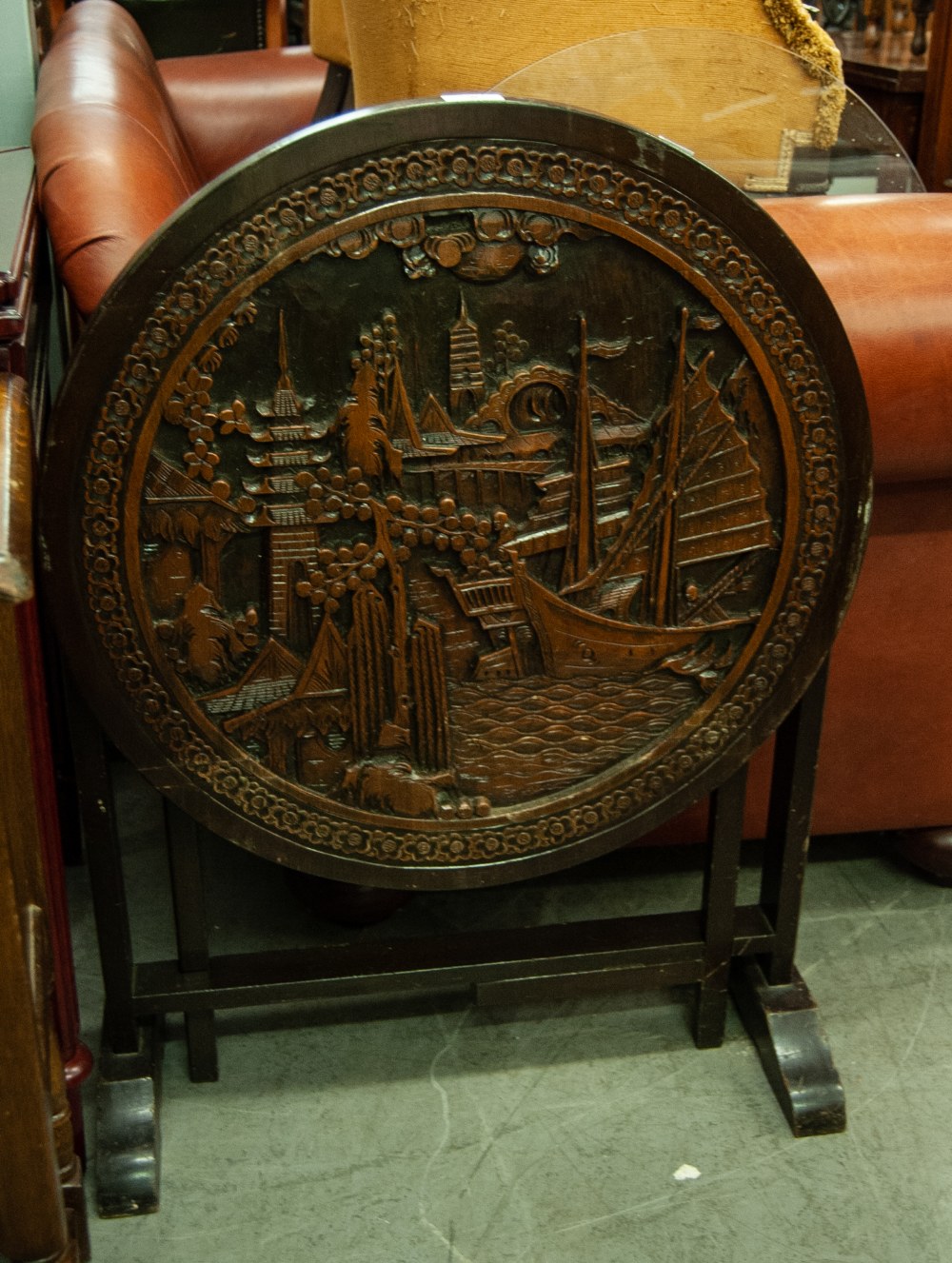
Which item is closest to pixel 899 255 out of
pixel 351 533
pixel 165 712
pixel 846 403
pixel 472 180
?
pixel 846 403

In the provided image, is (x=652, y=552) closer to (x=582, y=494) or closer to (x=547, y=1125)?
(x=582, y=494)

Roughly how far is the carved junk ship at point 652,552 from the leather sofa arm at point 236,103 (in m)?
1.92

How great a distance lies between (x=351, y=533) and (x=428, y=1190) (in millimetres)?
671

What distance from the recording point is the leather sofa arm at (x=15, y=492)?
88 centimetres

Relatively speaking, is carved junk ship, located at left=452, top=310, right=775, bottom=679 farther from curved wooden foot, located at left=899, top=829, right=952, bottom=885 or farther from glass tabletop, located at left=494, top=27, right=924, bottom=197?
curved wooden foot, located at left=899, top=829, right=952, bottom=885

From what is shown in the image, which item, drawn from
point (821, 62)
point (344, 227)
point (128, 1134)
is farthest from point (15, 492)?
point (821, 62)

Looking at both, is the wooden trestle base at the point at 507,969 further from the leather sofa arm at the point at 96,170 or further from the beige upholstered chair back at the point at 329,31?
the beige upholstered chair back at the point at 329,31

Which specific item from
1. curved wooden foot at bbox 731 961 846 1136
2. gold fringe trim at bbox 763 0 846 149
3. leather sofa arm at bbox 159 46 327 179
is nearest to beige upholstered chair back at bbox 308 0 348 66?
leather sofa arm at bbox 159 46 327 179

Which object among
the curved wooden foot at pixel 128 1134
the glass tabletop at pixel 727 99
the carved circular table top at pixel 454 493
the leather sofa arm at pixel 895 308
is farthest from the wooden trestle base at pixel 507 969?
the glass tabletop at pixel 727 99

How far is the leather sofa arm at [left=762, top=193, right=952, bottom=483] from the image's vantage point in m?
1.39

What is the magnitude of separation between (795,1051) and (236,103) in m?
2.35

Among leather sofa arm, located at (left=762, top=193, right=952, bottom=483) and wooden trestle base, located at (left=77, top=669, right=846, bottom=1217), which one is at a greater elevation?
leather sofa arm, located at (left=762, top=193, right=952, bottom=483)

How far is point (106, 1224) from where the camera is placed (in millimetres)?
1394

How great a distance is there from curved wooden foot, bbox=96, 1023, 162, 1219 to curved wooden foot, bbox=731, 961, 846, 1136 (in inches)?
26.2
